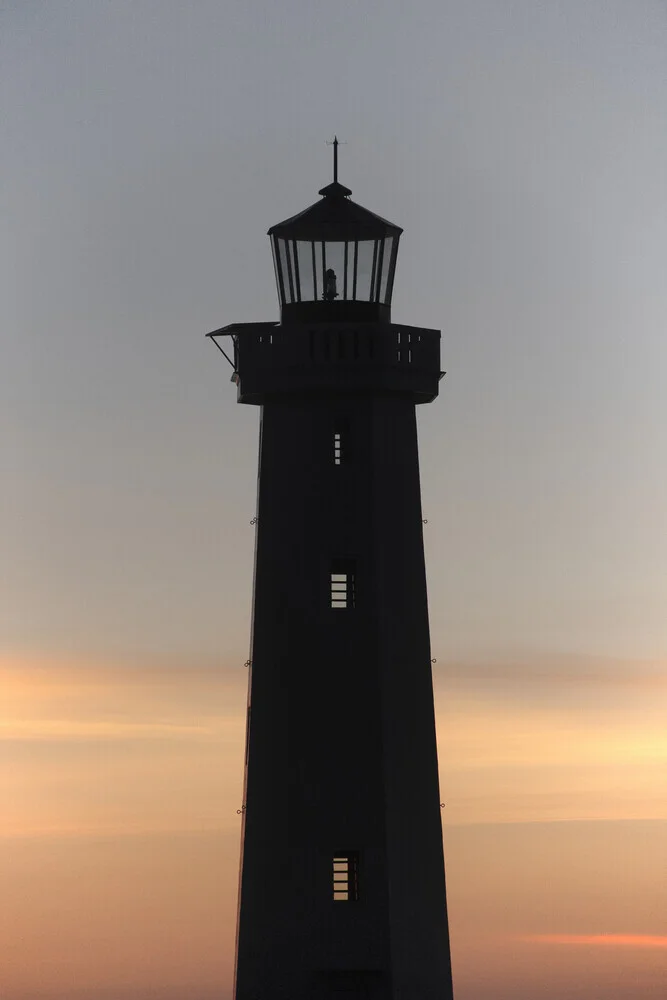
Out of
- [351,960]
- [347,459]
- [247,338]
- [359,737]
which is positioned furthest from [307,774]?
[247,338]

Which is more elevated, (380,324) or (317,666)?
(380,324)

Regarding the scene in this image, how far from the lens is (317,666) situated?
1313 inches

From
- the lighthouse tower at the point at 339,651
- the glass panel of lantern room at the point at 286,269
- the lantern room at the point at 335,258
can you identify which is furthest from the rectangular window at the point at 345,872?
the glass panel of lantern room at the point at 286,269

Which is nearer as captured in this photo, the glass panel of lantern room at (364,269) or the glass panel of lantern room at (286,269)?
the glass panel of lantern room at (364,269)

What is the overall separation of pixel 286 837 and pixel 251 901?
47.0 inches

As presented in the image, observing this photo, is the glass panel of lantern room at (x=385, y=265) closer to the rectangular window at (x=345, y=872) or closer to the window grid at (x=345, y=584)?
the window grid at (x=345, y=584)

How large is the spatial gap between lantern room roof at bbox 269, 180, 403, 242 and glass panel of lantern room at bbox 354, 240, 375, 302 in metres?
0.14

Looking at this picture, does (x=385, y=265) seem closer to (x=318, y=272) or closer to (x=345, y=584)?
(x=318, y=272)

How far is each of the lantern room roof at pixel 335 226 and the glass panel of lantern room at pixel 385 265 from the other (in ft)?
0.54

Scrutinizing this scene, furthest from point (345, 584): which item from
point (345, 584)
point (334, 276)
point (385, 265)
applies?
point (385, 265)

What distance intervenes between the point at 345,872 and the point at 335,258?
10.5 meters

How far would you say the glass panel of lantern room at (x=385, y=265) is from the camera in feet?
115

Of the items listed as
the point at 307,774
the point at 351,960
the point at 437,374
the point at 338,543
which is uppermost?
the point at 437,374

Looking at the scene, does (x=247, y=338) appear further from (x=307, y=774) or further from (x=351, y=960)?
(x=351, y=960)
